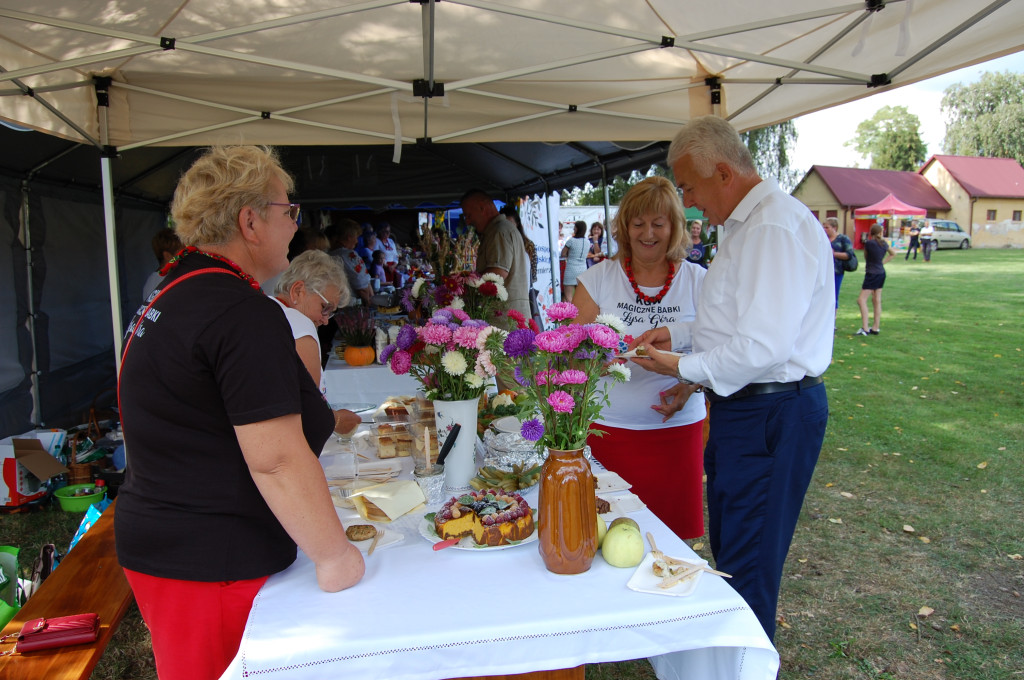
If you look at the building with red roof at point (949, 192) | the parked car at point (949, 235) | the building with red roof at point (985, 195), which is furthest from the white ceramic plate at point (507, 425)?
the building with red roof at point (985, 195)

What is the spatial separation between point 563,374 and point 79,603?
1.83m

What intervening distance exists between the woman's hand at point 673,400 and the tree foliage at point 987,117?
47246 mm

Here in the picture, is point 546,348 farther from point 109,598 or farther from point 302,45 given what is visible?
point 302,45

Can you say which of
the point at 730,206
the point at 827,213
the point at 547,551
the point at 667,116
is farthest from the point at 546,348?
the point at 827,213

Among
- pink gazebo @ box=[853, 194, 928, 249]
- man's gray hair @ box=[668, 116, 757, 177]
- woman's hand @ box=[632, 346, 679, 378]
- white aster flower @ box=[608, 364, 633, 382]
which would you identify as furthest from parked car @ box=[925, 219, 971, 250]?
white aster flower @ box=[608, 364, 633, 382]

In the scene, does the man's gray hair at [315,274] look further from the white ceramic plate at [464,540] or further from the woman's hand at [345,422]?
the white ceramic plate at [464,540]

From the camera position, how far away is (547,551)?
50.0 inches

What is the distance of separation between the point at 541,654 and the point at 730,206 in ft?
4.58

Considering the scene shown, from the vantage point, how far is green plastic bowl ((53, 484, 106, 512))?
380cm

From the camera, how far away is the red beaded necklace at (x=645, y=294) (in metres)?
2.48

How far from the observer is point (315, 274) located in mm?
2514

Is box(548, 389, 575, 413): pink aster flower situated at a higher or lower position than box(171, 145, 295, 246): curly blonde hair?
lower

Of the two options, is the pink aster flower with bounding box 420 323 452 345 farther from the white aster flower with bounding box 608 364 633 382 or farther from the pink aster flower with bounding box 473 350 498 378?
the white aster flower with bounding box 608 364 633 382

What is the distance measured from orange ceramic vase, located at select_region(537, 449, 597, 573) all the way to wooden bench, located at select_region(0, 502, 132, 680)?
94 centimetres
